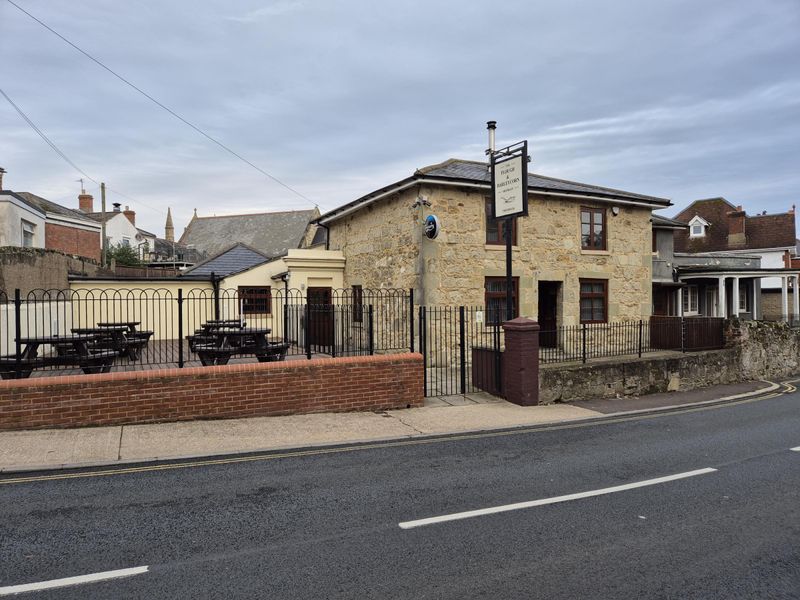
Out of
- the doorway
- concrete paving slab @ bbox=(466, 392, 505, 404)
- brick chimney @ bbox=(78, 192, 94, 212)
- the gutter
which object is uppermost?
brick chimney @ bbox=(78, 192, 94, 212)

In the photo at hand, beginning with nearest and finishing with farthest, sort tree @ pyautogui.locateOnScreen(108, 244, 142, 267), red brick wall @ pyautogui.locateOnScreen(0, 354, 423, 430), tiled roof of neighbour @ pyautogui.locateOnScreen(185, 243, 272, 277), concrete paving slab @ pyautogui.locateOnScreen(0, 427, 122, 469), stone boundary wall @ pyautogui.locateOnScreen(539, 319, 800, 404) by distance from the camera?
concrete paving slab @ pyautogui.locateOnScreen(0, 427, 122, 469)
red brick wall @ pyautogui.locateOnScreen(0, 354, 423, 430)
stone boundary wall @ pyautogui.locateOnScreen(539, 319, 800, 404)
tiled roof of neighbour @ pyautogui.locateOnScreen(185, 243, 272, 277)
tree @ pyautogui.locateOnScreen(108, 244, 142, 267)

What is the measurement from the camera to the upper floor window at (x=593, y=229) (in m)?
18.8

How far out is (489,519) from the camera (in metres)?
5.18

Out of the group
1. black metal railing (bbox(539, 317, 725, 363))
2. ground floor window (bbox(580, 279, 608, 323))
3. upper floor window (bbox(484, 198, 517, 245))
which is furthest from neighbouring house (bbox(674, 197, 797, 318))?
upper floor window (bbox(484, 198, 517, 245))

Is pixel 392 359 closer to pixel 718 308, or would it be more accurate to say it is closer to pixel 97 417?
pixel 97 417

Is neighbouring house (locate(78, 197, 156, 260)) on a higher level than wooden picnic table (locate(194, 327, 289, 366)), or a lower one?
higher

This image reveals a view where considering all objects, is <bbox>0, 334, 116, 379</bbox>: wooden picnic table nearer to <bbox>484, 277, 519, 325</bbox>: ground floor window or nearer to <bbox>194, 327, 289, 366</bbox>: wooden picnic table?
<bbox>194, 327, 289, 366</bbox>: wooden picnic table

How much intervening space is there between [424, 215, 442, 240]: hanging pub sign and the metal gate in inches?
83.3

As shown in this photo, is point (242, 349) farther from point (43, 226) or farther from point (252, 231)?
point (252, 231)

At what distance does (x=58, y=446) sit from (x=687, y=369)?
46.9ft

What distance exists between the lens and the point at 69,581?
3988 mm

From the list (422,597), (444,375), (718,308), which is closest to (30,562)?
(422,597)

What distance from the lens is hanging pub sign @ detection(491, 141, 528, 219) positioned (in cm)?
1155

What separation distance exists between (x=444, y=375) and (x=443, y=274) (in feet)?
10.9
